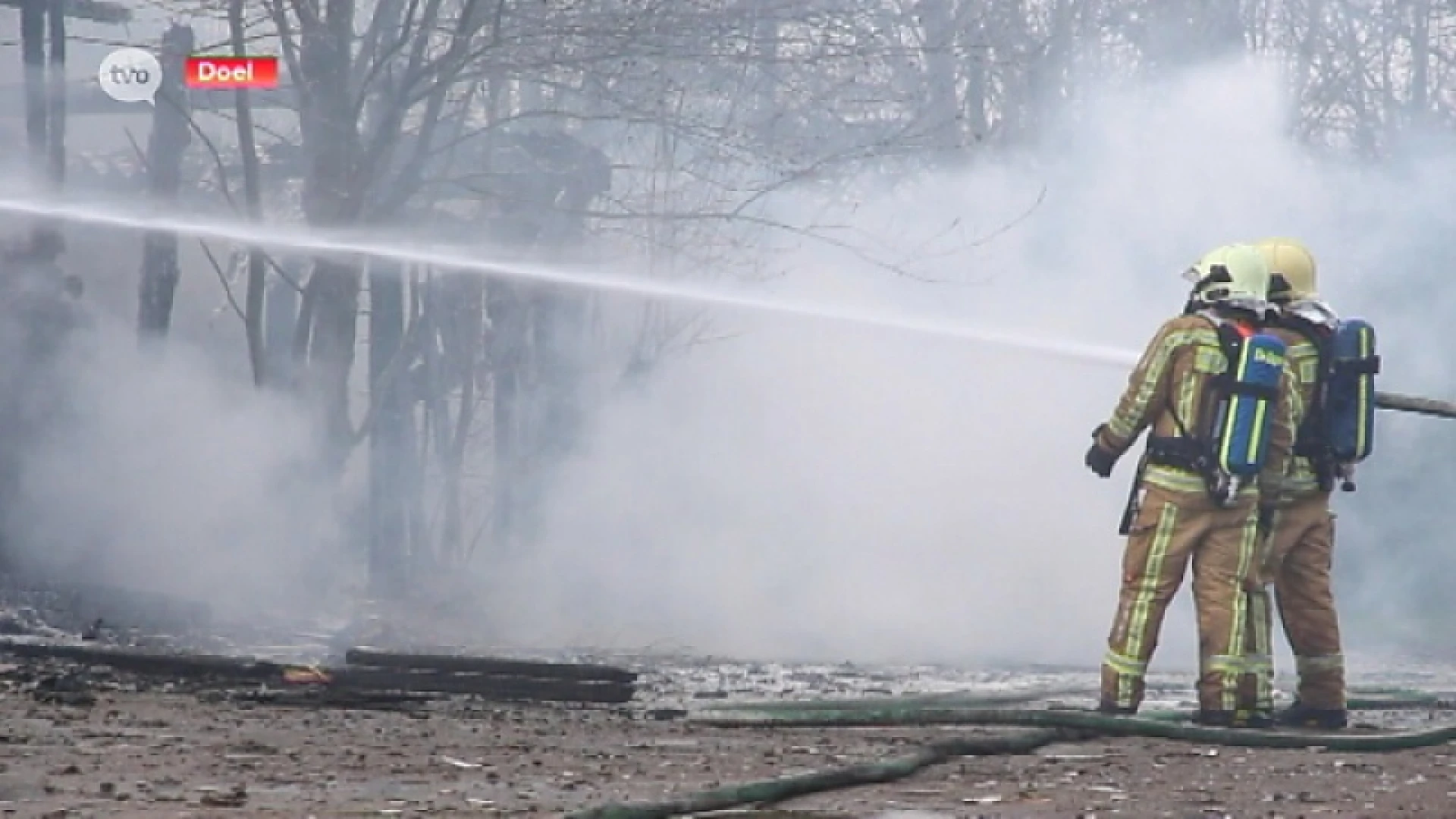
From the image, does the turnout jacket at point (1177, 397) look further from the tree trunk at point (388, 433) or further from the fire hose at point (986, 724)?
the tree trunk at point (388, 433)

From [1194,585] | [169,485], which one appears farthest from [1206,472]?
[169,485]

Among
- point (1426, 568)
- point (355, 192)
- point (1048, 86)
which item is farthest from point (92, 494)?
point (1048, 86)

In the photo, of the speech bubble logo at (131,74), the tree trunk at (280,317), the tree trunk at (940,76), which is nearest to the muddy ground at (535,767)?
the speech bubble logo at (131,74)

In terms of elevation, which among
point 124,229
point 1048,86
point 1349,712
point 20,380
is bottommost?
point 1349,712

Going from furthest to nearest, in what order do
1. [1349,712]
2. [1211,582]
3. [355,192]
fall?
[355,192] < [1349,712] < [1211,582]

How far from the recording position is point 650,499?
17312mm

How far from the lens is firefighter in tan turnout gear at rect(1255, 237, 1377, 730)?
8508 millimetres

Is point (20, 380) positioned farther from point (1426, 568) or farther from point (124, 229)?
point (1426, 568)

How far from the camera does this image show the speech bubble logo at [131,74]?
1535 centimetres

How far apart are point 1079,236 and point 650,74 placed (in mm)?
3718

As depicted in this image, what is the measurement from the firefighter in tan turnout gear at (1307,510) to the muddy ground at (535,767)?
2.79 feet

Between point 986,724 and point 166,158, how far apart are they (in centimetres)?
A: 860

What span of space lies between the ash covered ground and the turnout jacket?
98cm

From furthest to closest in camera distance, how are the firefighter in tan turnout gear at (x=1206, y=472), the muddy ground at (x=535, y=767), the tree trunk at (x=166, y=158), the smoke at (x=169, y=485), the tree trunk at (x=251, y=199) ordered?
the tree trunk at (x=166, y=158), the tree trunk at (x=251, y=199), the smoke at (x=169, y=485), the firefighter in tan turnout gear at (x=1206, y=472), the muddy ground at (x=535, y=767)
